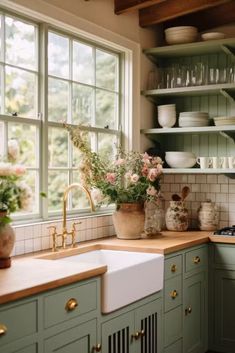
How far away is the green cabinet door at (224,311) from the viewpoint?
4430 millimetres

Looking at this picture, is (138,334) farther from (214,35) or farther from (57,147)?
(214,35)

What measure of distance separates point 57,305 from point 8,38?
176cm

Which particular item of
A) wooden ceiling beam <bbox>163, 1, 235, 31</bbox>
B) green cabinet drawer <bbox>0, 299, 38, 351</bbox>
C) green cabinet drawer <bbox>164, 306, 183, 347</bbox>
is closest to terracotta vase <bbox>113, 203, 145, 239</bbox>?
green cabinet drawer <bbox>164, 306, 183, 347</bbox>

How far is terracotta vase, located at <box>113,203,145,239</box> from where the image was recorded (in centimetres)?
418

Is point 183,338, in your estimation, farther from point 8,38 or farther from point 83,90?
point 8,38

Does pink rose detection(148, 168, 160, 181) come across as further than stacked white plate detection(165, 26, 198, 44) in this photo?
No

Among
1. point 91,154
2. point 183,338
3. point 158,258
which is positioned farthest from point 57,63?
point 183,338

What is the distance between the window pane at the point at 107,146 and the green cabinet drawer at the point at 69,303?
5.81ft

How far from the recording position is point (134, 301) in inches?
131

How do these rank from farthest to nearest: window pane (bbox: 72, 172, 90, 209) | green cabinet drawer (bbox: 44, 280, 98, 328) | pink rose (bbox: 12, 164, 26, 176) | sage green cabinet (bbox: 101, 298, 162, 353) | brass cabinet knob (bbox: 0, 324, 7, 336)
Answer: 1. window pane (bbox: 72, 172, 90, 209)
2. sage green cabinet (bbox: 101, 298, 162, 353)
3. pink rose (bbox: 12, 164, 26, 176)
4. green cabinet drawer (bbox: 44, 280, 98, 328)
5. brass cabinet knob (bbox: 0, 324, 7, 336)

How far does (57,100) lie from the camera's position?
399 cm

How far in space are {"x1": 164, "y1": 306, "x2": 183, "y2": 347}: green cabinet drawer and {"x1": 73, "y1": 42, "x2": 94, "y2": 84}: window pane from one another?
1.84m

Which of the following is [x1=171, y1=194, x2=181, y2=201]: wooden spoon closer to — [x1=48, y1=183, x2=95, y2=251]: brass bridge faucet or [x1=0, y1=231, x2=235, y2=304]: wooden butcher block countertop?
[x1=0, y1=231, x2=235, y2=304]: wooden butcher block countertop

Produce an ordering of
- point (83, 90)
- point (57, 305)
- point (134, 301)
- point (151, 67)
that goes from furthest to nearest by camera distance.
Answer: point (151, 67) → point (83, 90) → point (134, 301) → point (57, 305)
